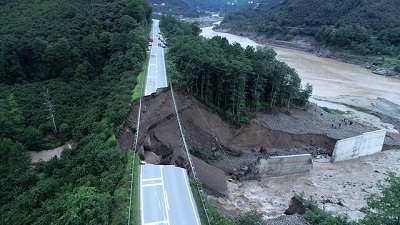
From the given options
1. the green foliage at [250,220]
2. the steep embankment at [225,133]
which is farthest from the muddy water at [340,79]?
the green foliage at [250,220]

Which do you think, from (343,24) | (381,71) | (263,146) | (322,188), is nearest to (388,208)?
(322,188)

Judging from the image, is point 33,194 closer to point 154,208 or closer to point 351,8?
point 154,208

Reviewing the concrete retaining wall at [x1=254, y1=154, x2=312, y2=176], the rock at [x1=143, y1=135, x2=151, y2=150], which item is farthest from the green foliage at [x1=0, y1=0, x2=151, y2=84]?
the concrete retaining wall at [x1=254, y1=154, x2=312, y2=176]

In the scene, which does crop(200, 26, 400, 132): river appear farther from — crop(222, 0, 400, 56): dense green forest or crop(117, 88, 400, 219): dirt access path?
crop(117, 88, 400, 219): dirt access path

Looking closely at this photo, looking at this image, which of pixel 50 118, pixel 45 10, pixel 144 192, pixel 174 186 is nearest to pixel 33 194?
pixel 144 192

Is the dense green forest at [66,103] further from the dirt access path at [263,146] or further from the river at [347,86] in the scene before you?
the river at [347,86]

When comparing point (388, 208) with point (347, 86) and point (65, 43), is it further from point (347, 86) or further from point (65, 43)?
point (347, 86)
